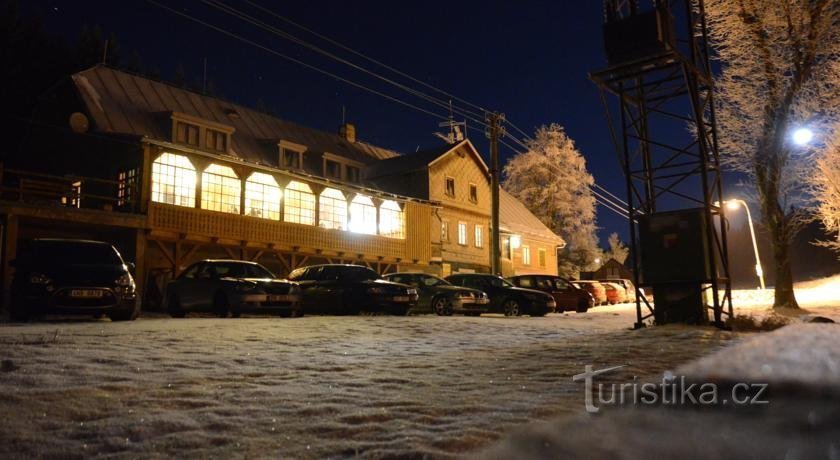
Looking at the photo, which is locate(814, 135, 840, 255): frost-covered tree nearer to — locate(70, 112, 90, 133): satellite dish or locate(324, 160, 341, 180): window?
locate(324, 160, 341, 180): window

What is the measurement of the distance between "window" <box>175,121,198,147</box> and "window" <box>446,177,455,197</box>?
49.5 feet

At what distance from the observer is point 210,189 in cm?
2319

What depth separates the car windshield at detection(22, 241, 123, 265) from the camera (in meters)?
12.9

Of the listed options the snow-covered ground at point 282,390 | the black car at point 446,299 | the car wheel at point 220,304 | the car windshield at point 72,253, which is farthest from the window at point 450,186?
the snow-covered ground at point 282,390

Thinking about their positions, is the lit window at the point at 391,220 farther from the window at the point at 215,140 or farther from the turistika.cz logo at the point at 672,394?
the turistika.cz logo at the point at 672,394

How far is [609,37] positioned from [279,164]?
18.3 m

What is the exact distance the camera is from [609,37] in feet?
44.3

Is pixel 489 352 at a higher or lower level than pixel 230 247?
lower

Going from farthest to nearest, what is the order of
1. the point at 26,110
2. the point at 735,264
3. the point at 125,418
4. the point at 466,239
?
the point at 735,264 < the point at 466,239 < the point at 26,110 < the point at 125,418

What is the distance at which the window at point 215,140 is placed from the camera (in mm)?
25656

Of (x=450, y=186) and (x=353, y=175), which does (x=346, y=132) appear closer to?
(x=353, y=175)

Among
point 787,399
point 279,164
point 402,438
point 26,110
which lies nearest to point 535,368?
point 787,399

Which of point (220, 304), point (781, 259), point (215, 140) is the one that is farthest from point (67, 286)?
point (781, 259)

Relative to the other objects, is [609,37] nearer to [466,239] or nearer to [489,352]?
[489,352]
